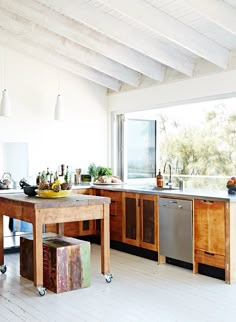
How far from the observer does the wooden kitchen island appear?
4.05 metres

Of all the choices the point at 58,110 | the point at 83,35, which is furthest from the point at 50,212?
the point at 58,110

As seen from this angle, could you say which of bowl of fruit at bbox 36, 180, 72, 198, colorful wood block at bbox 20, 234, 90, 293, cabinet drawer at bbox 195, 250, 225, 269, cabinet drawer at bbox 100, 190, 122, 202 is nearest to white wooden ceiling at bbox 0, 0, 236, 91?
cabinet drawer at bbox 100, 190, 122, 202

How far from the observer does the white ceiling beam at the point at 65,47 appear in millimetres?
5605

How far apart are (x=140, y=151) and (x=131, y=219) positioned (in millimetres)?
2019

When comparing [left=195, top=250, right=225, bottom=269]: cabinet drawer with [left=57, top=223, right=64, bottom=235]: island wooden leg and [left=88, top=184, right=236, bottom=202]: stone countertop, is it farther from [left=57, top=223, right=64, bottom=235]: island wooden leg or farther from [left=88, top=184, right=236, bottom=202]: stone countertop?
[left=57, top=223, right=64, bottom=235]: island wooden leg

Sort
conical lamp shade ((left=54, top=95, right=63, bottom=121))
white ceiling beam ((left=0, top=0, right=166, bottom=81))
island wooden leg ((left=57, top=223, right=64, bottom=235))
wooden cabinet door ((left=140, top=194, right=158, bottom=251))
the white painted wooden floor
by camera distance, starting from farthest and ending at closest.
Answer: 1. conical lamp shade ((left=54, top=95, right=63, bottom=121))
2. island wooden leg ((left=57, top=223, right=64, bottom=235))
3. wooden cabinet door ((left=140, top=194, right=158, bottom=251))
4. white ceiling beam ((left=0, top=0, right=166, bottom=81))
5. the white painted wooden floor

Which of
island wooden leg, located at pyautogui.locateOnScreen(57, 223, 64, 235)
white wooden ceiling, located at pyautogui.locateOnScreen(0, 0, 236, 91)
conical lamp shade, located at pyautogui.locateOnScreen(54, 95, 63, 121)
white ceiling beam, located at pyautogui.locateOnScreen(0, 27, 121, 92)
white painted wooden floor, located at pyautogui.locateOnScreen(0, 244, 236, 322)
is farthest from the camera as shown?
conical lamp shade, located at pyautogui.locateOnScreen(54, 95, 63, 121)

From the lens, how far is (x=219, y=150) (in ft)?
28.8

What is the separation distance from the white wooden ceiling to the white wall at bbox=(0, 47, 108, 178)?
0.94 ft

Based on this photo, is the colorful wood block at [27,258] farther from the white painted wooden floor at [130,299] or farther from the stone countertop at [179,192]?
the stone countertop at [179,192]

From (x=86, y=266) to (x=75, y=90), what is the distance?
145 inches

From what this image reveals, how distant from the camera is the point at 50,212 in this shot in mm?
4129

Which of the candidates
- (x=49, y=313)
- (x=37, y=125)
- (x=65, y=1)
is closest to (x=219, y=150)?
(x=37, y=125)

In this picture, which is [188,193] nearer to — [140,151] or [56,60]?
[140,151]
